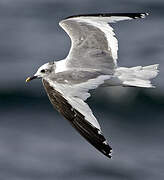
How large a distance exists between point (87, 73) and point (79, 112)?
723mm

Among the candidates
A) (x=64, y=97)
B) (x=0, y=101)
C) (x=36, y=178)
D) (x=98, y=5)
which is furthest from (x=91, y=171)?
(x=98, y=5)

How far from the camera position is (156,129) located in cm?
1017

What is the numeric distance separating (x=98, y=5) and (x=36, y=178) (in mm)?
4240

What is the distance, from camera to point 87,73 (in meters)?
7.38

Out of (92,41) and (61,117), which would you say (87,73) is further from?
(61,117)

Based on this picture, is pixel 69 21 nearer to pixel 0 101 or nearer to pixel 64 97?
pixel 64 97

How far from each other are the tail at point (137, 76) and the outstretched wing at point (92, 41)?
13 centimetres

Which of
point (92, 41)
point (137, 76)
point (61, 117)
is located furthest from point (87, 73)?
point (61, 117)

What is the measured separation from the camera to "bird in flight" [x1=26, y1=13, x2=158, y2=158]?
6.68 metres

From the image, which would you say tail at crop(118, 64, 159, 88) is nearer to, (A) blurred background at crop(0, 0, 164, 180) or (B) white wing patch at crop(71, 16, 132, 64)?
(B) white wing patch at crop(71, 16, 132, 64)

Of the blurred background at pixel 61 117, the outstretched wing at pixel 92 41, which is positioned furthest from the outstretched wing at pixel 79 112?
the blurred background at pixel 61 117

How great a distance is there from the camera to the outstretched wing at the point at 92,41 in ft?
25.6

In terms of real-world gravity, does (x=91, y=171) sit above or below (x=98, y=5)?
below

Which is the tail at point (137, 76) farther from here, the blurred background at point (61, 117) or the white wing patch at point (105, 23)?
the blurred background at point (61, 117)
